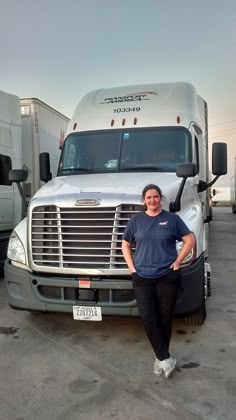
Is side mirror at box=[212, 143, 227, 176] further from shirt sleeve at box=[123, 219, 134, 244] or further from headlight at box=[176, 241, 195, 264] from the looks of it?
shirt sleeve at box=[123, 219, 134, 244]

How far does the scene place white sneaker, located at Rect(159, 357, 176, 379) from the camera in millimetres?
3835

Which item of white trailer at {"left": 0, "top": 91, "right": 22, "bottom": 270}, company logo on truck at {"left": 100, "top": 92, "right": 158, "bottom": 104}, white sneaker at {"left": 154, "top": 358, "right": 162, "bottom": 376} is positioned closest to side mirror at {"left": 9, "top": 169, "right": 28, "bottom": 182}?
company logo on truck at {"left": 100, "top": 92, "right": 158, "bottom": 104}

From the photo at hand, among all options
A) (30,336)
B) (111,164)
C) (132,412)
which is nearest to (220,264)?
(111,164)

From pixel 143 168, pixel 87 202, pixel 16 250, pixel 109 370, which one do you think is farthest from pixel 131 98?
pixel 109 370

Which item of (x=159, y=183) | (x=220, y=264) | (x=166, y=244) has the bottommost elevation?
(x=220, y=264)

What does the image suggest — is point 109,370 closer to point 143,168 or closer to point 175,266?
point 175,266

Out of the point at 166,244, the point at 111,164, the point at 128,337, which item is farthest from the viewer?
the point at 111,164

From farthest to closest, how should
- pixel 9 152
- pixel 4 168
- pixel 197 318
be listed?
pixel 9 152
pixel 4 168
pixel 197 318

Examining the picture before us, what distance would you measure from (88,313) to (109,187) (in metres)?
1.37

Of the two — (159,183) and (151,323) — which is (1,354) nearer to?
(151,323)

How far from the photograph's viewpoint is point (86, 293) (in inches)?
179

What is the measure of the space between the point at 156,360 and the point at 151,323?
0.39 meters

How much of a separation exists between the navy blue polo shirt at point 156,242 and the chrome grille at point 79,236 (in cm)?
56

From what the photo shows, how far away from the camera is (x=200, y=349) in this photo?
14.8 feet
